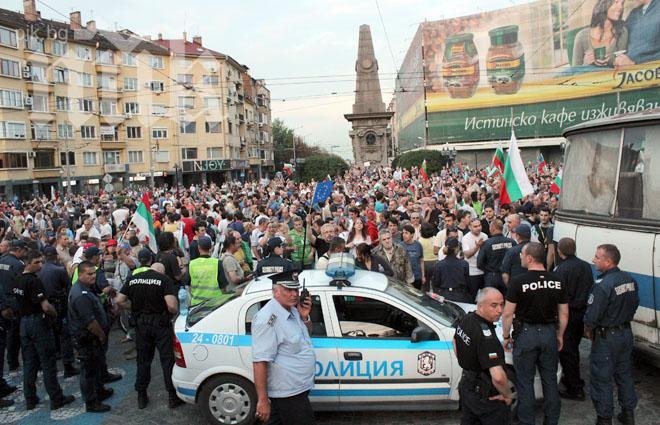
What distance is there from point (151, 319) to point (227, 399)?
139 centimetres

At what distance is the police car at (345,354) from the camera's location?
5262 millimetres

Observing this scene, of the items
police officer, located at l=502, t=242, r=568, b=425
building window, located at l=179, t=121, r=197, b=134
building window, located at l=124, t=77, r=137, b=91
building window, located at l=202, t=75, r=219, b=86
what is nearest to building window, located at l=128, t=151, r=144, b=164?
building window, located at l=179, t=121, r=197, b=134

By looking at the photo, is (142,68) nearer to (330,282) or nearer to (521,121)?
(521,121)

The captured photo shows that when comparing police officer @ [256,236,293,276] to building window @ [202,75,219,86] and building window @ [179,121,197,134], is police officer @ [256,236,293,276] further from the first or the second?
building window @ [202,75,219,86]

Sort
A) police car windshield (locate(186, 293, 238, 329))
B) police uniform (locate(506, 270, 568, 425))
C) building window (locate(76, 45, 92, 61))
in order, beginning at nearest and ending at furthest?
police uniform (locate(506, 270, 568, 425)) < police car windshield (locate(186, 293, 238, 329)) < building window (locate(76, 45, 92, 61))

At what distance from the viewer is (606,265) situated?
16.7ft

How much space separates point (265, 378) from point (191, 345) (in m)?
1.85

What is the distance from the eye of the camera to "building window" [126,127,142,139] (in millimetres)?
56312

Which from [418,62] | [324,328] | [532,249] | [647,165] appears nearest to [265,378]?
[324,328]

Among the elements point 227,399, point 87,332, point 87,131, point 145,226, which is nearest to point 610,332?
point 227,399

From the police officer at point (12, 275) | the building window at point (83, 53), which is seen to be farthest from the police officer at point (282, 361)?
the building window at point (83, 53)

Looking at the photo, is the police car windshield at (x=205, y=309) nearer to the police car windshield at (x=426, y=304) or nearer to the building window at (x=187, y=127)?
the police car windshield at (x=426, y=304)

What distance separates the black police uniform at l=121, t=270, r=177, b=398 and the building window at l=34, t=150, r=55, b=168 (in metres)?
45.7

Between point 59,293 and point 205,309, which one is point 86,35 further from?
point 205,309
